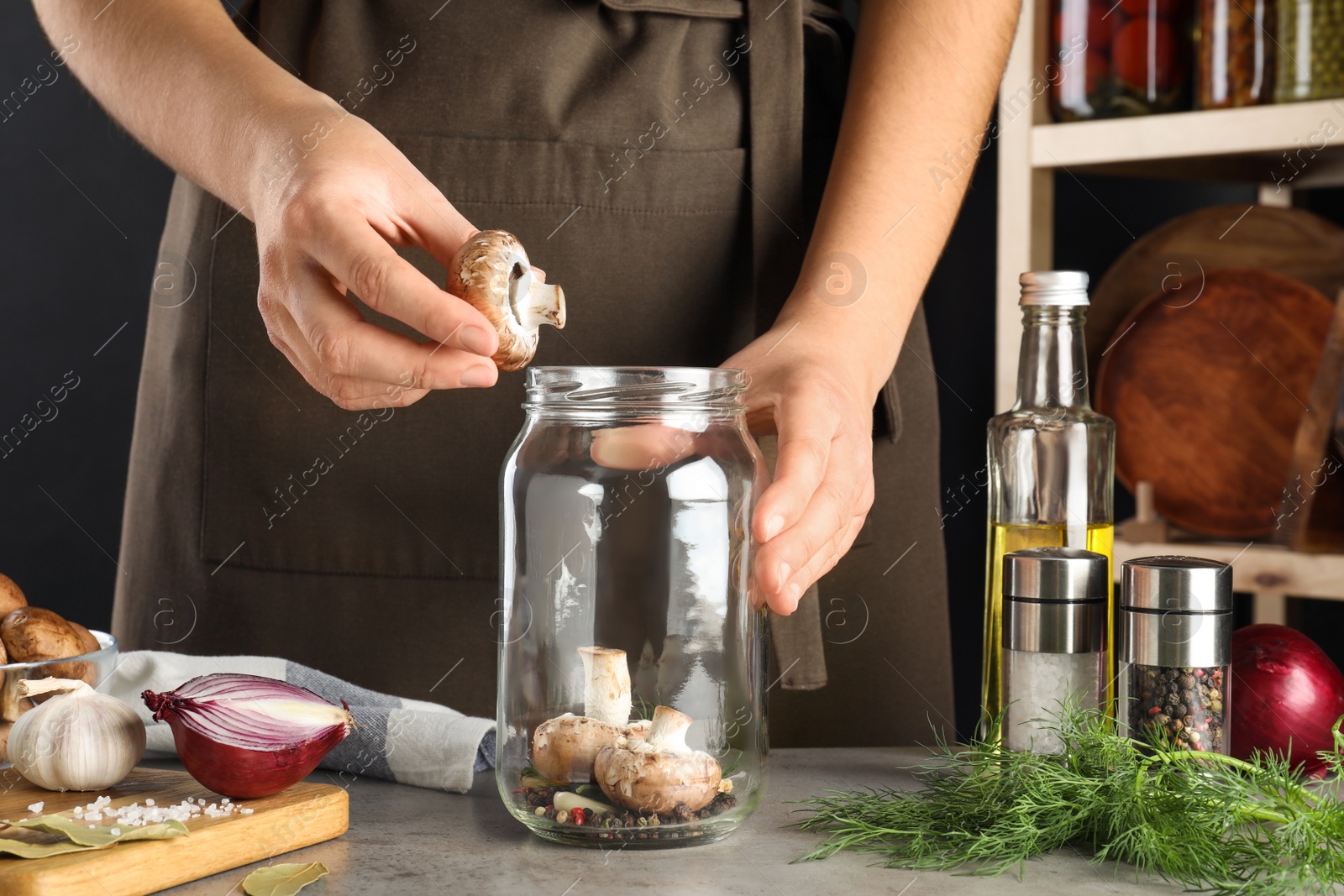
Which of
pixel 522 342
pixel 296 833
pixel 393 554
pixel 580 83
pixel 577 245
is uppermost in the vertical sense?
pixel 580 83

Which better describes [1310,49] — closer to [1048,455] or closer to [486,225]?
[1048,455]

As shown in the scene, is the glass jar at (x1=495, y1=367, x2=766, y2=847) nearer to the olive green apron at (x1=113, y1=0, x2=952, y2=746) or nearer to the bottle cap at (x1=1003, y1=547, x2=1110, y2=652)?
the bottle cap at (x1=1003, y1=547, x2=1110, y2=652)

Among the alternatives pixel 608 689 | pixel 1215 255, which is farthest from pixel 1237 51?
pixel 608 689

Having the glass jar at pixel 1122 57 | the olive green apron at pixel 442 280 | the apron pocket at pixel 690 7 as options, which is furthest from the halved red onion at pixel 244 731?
the glass jar at pixel 1122 57

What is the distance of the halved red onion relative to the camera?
1.98ft

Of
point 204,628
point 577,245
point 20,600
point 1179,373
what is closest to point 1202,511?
point 1179,373

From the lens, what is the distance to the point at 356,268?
2.00ft

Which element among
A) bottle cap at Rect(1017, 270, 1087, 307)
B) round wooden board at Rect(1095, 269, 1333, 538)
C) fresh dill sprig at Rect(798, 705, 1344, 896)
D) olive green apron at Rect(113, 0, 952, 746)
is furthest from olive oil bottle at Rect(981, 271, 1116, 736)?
round wooden board at Rect(1095, 269, 1333, 538)

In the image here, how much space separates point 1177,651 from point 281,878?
0.45 m

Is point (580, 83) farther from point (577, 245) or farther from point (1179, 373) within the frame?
Answer: point (1179, 373)

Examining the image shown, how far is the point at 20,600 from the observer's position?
76 cm

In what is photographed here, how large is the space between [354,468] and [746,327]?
1.06ft

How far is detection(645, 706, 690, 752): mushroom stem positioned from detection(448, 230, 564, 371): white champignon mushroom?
19cm

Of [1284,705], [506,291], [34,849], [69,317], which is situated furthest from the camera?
[69,317]
